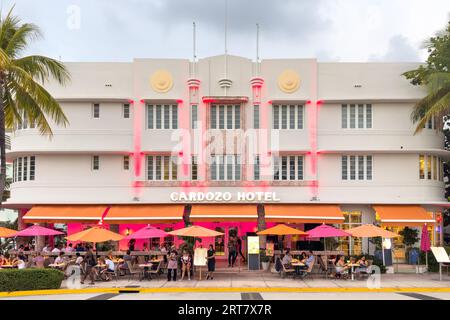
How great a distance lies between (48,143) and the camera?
33.0 m

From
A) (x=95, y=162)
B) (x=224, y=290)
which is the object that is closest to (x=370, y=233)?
(x=224, y=290)

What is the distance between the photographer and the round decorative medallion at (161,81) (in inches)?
1305

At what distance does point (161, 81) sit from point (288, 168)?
9.43 m

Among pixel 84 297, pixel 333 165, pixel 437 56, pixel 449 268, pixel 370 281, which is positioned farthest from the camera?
pixel 333 165

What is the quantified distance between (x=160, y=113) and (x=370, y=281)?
16393 mm

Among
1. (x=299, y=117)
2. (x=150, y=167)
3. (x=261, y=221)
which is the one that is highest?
(x=299, y=117)

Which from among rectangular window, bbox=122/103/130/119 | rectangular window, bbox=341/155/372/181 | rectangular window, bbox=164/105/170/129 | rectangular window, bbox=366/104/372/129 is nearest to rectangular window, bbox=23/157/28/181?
rectangular window, bbox=122/103/130/119

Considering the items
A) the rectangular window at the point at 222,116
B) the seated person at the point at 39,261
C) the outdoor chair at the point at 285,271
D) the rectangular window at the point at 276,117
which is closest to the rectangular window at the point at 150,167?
the rectangular window at the point at 222,116

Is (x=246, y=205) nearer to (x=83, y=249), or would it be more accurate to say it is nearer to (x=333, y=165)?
(x=333, y=165)

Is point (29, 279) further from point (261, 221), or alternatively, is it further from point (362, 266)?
point (261, 221)

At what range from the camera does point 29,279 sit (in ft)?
70.4

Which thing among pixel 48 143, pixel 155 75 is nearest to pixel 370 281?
pixel 155 75

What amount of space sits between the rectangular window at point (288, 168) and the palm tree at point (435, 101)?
7.12 metres

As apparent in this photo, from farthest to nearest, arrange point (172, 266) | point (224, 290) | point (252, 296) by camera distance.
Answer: point (172, 266)
point (224, 290)
point (252, 296)
